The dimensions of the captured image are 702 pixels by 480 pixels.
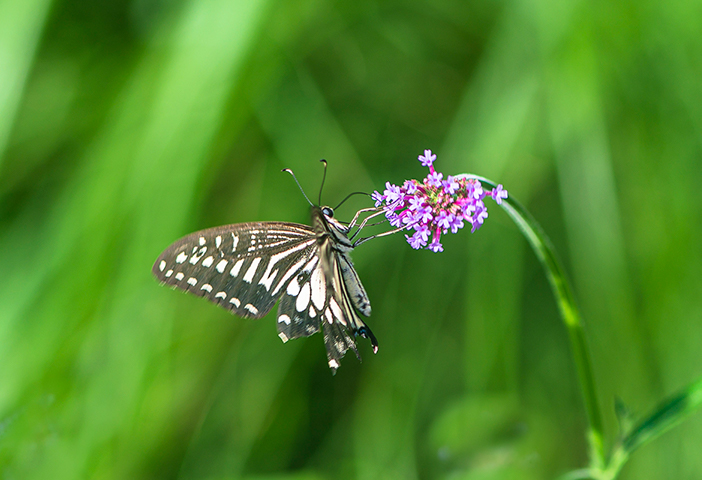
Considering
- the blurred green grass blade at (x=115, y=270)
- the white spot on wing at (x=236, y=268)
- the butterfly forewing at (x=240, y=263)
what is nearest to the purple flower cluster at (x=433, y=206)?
the butterfly forewing at (x=240, y=263)

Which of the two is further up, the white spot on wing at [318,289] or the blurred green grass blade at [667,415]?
the white spot on wing at [318,289]

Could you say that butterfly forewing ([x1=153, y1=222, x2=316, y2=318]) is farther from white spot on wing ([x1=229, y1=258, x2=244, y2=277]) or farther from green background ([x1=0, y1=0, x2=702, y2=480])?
green background ([x1=0, y1=0, x2=702, y2=480])

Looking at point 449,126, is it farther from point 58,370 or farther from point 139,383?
point 58,370

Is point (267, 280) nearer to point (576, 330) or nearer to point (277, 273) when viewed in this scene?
point (277, 273)

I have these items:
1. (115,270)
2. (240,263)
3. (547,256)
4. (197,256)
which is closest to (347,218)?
(240,263)

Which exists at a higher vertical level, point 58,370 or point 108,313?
point 108,313

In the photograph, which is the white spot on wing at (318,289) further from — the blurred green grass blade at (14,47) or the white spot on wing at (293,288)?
the blurred green grass blade at (14,47)

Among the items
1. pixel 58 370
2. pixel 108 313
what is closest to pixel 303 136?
pixel 108 313
